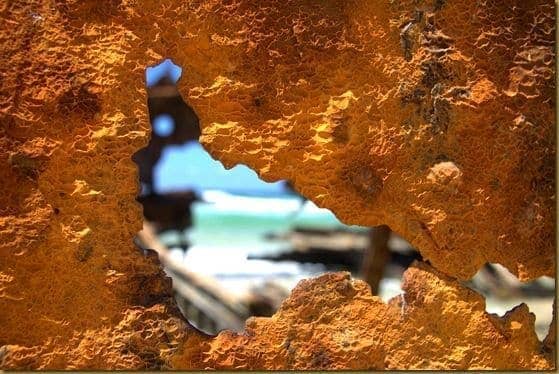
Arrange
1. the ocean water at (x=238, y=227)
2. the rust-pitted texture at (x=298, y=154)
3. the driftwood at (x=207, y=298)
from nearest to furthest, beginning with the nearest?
the rust-pitted texture at (x=298, y=154)
the driftwood at (x=207, y=298)
the ocean water at (x=238, y=227)

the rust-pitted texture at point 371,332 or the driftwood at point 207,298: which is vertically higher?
the rust-pitted texture at point 371,332

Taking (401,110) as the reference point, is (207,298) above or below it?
below

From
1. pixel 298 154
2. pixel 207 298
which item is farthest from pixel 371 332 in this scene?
pixel 207 298

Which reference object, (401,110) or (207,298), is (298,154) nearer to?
(401,110)

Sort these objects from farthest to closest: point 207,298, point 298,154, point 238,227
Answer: point 238,227 < point 207,298 < point 298,154

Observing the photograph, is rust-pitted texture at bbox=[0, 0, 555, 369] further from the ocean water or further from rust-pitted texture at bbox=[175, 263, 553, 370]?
the ocean water

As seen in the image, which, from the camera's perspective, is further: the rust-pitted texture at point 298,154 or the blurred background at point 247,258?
the blurred background at point 247,258

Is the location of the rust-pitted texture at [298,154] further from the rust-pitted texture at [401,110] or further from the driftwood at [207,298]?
the driftwood at [207,298]

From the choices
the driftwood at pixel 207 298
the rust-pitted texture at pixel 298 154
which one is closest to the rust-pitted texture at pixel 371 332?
the rust-pitted texture at pixel 298 154

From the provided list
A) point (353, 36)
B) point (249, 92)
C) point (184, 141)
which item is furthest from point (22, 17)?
point (184, 141)
